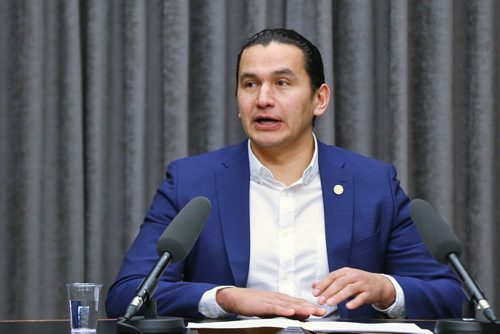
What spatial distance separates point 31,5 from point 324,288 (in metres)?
1.58

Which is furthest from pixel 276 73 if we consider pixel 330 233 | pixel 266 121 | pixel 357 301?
pixel 357 301

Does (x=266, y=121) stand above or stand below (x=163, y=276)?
above

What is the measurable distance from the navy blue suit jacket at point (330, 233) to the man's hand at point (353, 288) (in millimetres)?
98

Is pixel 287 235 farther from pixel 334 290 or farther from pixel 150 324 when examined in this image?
pixel 150 324

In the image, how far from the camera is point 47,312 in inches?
128

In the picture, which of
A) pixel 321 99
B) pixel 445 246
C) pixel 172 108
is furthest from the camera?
pixel 172 108

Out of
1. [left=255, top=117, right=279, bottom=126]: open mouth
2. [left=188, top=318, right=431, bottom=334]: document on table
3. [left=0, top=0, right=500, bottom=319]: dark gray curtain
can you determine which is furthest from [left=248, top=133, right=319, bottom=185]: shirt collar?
[left=188, top=318, right=431, bottom=334]: document on table

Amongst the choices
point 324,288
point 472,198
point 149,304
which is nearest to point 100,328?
point 149,304

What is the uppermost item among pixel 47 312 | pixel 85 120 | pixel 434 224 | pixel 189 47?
pixel 189 47

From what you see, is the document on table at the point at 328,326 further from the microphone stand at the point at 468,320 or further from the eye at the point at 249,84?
the eye at the point at 249,84

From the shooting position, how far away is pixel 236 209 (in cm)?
264

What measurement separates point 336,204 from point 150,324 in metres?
0.99

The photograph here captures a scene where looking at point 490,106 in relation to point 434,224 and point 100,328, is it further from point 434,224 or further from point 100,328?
point 100,328

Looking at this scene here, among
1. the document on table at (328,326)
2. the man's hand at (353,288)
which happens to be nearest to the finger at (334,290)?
the man's hand at (353,288)
